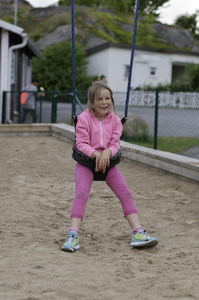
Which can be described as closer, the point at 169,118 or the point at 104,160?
the point at 104,160

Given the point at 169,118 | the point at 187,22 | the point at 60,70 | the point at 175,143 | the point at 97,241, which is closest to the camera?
the point at 97,241

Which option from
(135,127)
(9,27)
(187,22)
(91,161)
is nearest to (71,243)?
(91,161)

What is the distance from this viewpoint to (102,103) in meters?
3.59

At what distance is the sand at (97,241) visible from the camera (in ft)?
8.70

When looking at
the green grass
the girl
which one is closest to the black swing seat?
the girl

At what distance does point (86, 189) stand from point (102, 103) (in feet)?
2.21

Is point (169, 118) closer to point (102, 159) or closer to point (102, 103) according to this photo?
point (102, 103)

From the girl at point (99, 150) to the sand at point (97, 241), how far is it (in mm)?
145

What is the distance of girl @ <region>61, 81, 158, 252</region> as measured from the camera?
3520 mm

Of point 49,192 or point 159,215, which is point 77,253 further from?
point 49,192

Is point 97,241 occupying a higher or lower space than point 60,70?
lower

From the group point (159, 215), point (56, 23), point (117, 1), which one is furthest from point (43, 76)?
point (117, 1)

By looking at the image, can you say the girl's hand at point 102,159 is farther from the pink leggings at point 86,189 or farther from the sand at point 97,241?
the sand at point 97,241

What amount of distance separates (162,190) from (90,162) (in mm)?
2510
